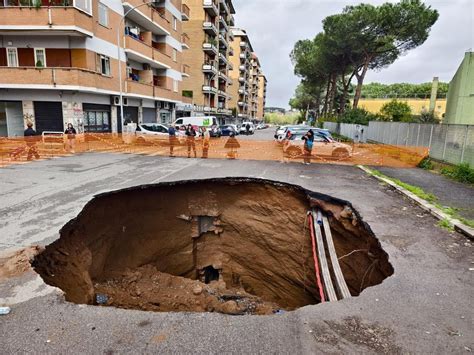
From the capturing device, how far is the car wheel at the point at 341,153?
636 inches

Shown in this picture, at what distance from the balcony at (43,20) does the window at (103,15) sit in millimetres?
2725

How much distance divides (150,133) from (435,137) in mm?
17101

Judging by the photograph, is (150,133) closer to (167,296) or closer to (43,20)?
(43,20)

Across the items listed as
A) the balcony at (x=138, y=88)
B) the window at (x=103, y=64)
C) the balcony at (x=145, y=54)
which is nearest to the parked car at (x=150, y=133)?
the balcony at (x=138, y=88)

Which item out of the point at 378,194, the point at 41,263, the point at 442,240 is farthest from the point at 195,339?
the point at 378,194

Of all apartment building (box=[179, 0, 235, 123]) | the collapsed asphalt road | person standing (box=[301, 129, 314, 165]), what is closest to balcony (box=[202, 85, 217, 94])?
apartment building (box=[179, 0, 235, 123])

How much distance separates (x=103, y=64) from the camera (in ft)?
69.6

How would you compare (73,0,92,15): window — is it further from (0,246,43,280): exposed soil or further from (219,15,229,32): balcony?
(219,15,229,32): balcony

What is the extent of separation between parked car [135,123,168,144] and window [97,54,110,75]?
4367mm

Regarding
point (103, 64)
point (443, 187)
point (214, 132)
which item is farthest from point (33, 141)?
point (214, 132)

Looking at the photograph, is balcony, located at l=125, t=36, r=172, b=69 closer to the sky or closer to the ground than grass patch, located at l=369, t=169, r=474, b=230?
closer to the sky

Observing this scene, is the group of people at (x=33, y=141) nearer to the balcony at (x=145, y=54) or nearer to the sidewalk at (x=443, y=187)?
the balcony at (x=145, y=54)

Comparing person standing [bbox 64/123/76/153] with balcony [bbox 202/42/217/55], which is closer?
person standing [bbox 64/123/76/153]

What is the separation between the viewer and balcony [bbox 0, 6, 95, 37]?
57.9 feet
